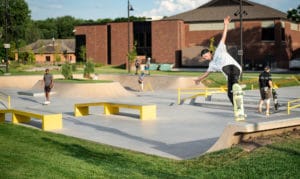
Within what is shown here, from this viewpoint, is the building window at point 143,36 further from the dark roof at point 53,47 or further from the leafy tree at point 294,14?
the dark roof at point 53,47

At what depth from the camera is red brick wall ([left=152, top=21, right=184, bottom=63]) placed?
64812 millimetres

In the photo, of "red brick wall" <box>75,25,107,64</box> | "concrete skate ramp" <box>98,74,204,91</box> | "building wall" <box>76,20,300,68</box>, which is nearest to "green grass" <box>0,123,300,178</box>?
"concrete skate ramp" <box>98,74,204,91</box>

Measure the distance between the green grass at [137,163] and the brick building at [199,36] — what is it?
5139 cm

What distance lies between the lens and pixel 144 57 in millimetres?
64312

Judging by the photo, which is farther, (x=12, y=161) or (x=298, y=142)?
(x=298, y=142)

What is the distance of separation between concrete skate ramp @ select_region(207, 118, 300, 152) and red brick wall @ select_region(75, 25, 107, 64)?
6228 centimetres

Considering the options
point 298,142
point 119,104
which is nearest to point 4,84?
point 119,104

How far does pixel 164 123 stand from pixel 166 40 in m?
50.7

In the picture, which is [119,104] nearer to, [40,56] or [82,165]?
[82,165]

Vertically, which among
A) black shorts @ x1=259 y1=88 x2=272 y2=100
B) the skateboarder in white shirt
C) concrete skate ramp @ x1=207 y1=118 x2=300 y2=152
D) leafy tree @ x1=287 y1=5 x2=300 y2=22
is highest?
leafy tree @ x1=287 y1=5 x2=300 y2=22

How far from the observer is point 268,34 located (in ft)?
202

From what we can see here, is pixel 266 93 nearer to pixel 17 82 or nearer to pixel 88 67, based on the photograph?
pixel 88 67

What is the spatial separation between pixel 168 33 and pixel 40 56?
39.6 m

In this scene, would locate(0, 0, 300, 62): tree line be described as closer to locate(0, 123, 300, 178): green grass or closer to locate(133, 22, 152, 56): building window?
locate(133, 22, 152, 56): building window
